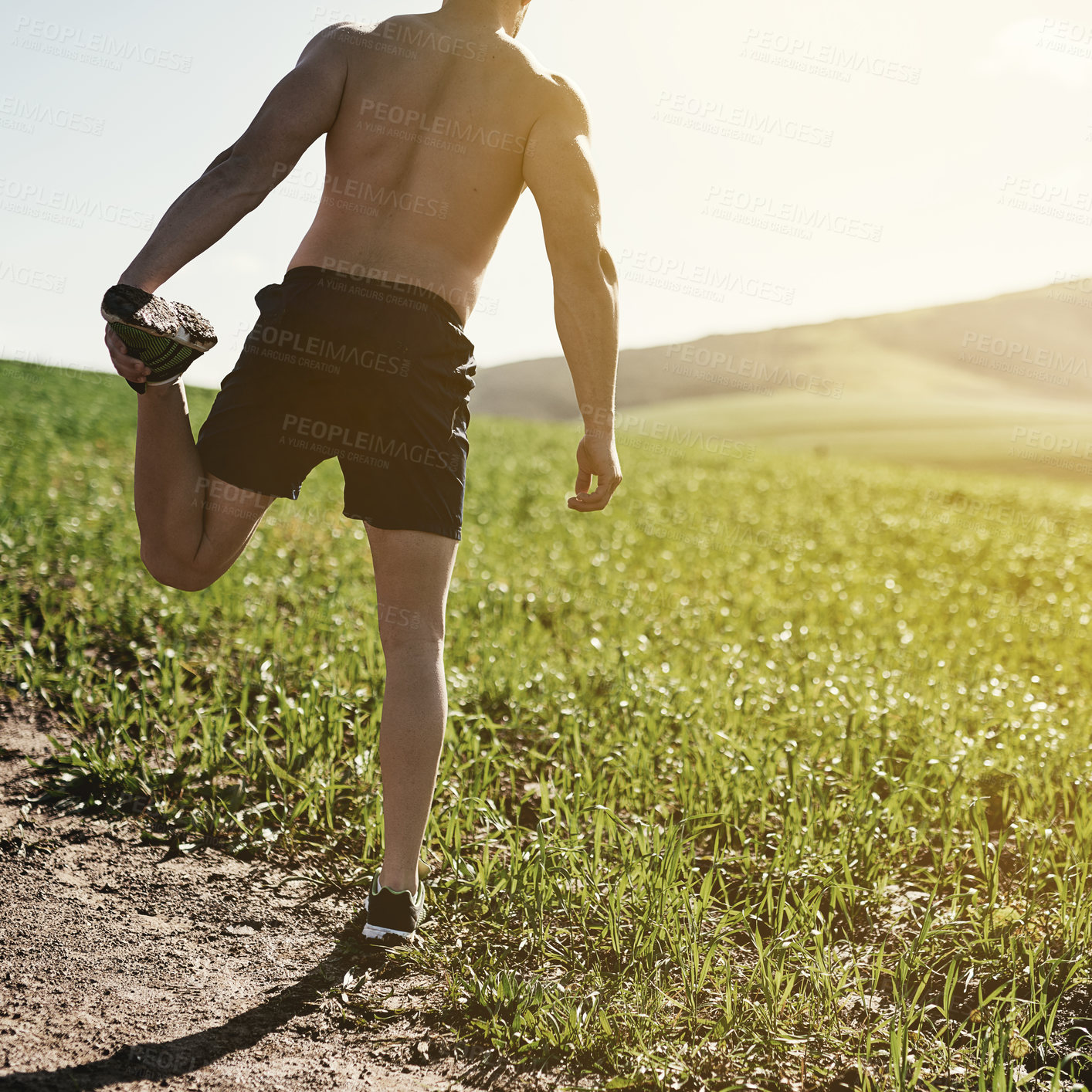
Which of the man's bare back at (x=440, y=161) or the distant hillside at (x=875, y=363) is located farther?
the distant hillside at (x=875, y=363)

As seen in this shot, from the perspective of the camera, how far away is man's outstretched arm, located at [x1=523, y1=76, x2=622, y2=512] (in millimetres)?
2547

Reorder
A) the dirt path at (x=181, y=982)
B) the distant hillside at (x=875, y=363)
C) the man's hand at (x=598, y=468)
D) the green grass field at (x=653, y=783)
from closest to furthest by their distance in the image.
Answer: the dirt path at (x=181, y=982) → the green grass field at (x=653, y=783) → the man's hand at (x=598, y=468) → the distant hillside at (x=875, y=363)

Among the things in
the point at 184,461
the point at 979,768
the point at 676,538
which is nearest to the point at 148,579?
the point at 184,461

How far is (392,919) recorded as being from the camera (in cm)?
244

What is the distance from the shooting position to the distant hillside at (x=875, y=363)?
87625 mm

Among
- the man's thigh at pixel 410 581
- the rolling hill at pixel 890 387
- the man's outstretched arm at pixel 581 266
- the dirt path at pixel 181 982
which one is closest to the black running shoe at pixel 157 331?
the man's thigh at pixel 410 581

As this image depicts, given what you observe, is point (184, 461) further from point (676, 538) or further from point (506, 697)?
point (676, 538)

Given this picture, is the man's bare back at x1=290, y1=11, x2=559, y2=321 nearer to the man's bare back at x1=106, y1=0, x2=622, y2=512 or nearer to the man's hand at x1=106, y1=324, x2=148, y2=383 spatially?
the man's bare back at x1=106, y1=0, x2=622, y2=512

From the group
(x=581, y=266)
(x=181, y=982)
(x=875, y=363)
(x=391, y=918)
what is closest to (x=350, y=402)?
(x=581, y=266)

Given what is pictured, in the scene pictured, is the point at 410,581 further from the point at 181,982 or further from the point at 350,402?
the point at 181,982

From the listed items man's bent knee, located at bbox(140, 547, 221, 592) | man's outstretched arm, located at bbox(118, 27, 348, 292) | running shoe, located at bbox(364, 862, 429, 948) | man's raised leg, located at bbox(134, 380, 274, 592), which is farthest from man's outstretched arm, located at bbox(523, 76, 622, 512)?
running shoe, located at bbox(364, 862, 429, 948)

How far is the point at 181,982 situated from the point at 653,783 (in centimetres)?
180

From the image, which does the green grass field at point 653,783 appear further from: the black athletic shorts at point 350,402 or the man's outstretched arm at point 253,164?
the man's outstretched arm at point 253,164

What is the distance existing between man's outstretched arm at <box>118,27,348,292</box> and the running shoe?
1.66 meters
